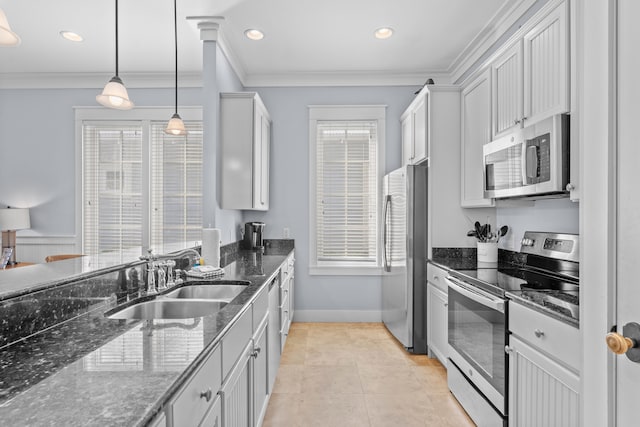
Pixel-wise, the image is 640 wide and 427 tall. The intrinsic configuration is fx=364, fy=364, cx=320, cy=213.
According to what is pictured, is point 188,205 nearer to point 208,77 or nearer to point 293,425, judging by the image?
point 208,77

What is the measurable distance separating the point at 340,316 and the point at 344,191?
147 cm

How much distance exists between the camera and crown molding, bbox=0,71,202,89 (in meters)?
4.13

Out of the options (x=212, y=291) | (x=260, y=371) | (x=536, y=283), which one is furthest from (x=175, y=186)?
(x=536, y=283)

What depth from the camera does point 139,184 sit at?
430 centimetres

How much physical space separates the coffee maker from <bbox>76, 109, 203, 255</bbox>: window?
0.69 meters

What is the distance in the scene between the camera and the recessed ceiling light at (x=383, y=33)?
10.6 feet

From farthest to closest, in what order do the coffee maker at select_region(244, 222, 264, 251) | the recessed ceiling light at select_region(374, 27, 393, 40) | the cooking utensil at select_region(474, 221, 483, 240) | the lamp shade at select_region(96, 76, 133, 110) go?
the coffee maker at select_region(244, 222, 264, 251) → the recessed ceiling light at select_region(374, 27, 393, 40) → the cooking utensil at select_region(474, 221, 483, 240) → the lamp shade at select_region(96, 76, 133, 110)

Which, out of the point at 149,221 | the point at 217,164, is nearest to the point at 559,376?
the point at 217,164

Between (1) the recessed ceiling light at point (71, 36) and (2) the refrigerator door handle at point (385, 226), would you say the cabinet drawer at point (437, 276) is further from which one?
(1) the recessed ceiling light at point (71, 36)

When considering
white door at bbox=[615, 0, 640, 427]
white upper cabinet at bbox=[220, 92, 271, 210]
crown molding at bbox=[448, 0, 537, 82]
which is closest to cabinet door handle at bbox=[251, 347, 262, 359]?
white door at bbox=[615, 0, 640, 427]

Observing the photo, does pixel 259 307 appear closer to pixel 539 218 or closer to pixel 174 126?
pixel 174 126

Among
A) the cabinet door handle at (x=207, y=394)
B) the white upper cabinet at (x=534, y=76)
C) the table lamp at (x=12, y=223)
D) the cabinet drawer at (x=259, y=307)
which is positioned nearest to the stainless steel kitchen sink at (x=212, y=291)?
the cabinet drawer at (x=259, y=307)

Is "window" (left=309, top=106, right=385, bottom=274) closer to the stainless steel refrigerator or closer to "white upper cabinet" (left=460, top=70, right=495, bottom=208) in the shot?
the stainless steel refrigerator

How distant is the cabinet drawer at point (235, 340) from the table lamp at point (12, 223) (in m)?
3.38
